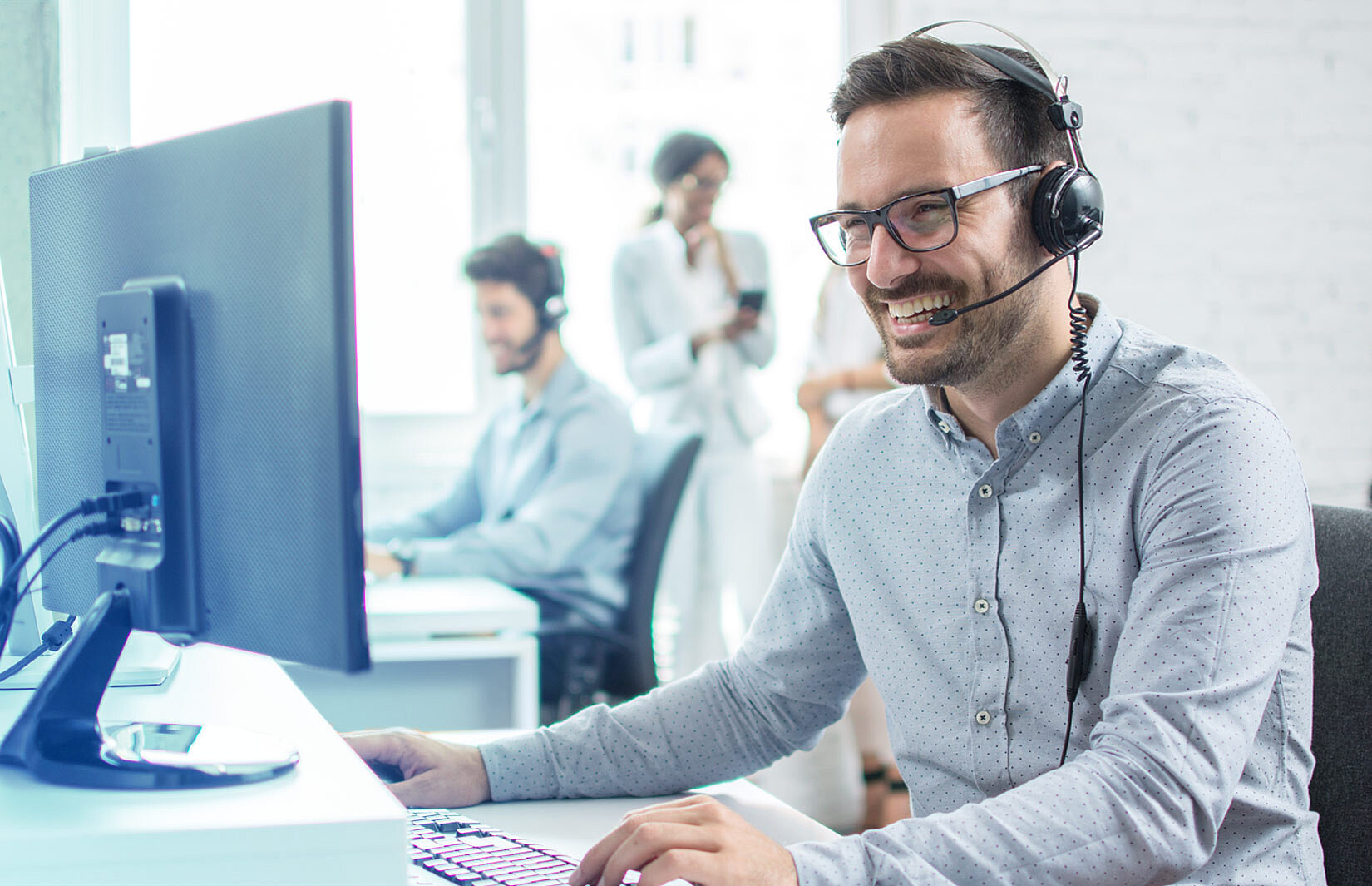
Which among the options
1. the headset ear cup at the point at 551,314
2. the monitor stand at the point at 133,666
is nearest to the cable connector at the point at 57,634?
the monitor stand at the point at 133,666

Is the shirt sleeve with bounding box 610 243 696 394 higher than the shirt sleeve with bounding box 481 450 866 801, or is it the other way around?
the shirt sleeve with bounding box 610 243 696 394

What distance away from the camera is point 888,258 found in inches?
43.3

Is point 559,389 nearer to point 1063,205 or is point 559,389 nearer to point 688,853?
point 1063,205

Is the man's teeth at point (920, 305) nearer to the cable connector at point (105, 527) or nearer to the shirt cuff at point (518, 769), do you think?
the shirt cuff at point (518, 769)

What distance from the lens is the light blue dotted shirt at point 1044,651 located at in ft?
2.60

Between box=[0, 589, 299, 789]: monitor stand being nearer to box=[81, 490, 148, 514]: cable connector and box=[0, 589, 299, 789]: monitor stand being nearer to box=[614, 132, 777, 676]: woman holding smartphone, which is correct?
box=[81, 490, 148, 514]: cable connector

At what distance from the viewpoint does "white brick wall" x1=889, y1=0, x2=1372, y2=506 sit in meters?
3.71

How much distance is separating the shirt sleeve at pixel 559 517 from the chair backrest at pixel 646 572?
7.9 inches

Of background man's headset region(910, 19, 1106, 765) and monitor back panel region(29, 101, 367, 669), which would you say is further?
background man's headset region(910, 19, 1106, 765)

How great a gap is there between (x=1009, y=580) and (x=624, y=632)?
142 centimetres

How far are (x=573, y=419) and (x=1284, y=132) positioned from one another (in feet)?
8.34

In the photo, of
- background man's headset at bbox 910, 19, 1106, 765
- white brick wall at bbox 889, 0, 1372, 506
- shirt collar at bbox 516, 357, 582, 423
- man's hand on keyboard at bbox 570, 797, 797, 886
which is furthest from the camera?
white brick wall at bbox 889, 0, 1372, 506

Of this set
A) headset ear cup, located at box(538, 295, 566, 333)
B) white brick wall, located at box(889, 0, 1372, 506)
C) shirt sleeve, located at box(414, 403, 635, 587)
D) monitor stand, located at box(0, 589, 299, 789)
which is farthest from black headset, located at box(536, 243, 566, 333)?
monitor stand, located at box(0, 589, 299, 789)

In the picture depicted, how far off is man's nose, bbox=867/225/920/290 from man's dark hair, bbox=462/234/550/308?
70.8 inches
